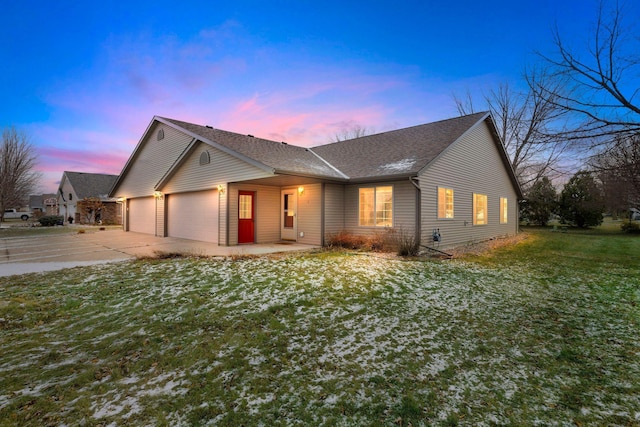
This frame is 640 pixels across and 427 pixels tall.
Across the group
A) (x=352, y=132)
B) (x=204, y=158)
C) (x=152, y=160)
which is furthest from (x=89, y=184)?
(x=352, y=132)

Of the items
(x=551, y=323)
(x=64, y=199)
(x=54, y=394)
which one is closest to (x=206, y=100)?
(x=54, y=394)

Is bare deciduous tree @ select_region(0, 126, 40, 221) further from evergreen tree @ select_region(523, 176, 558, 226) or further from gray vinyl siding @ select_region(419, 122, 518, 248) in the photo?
evergreen tree @ select_region(523, 176, 558, 226)

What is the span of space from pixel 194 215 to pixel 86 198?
21604 millimetres

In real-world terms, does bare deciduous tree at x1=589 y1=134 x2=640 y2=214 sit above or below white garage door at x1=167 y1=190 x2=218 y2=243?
above

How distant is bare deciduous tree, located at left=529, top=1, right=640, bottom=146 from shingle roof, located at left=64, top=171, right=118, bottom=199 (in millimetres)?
37657

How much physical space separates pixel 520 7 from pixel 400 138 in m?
6.85

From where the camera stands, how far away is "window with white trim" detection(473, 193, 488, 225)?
562 inches

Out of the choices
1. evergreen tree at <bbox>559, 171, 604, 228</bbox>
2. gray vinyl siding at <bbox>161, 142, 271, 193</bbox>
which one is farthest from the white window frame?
evergreen tree at <bbox>559, 171, 604, 228</bbox>

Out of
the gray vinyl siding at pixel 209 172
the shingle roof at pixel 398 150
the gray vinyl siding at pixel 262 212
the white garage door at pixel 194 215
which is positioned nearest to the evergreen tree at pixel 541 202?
the shingle roof at pixel 398 150

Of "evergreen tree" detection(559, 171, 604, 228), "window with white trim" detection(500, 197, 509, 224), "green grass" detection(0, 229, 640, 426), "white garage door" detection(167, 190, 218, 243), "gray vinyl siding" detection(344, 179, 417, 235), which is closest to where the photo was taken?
"green grass" detection(0, 229, 640, 426)

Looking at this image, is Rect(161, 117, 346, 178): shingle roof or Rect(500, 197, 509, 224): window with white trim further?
Rect(500, 197, 509, 224): window with white trim

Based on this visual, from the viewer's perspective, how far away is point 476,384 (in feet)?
9.46

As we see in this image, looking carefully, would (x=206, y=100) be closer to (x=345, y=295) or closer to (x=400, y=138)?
(x=400, y=138)

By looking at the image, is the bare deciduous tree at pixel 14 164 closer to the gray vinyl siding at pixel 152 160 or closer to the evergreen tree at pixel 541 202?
the gray vinyl siding at pixel 152 160
